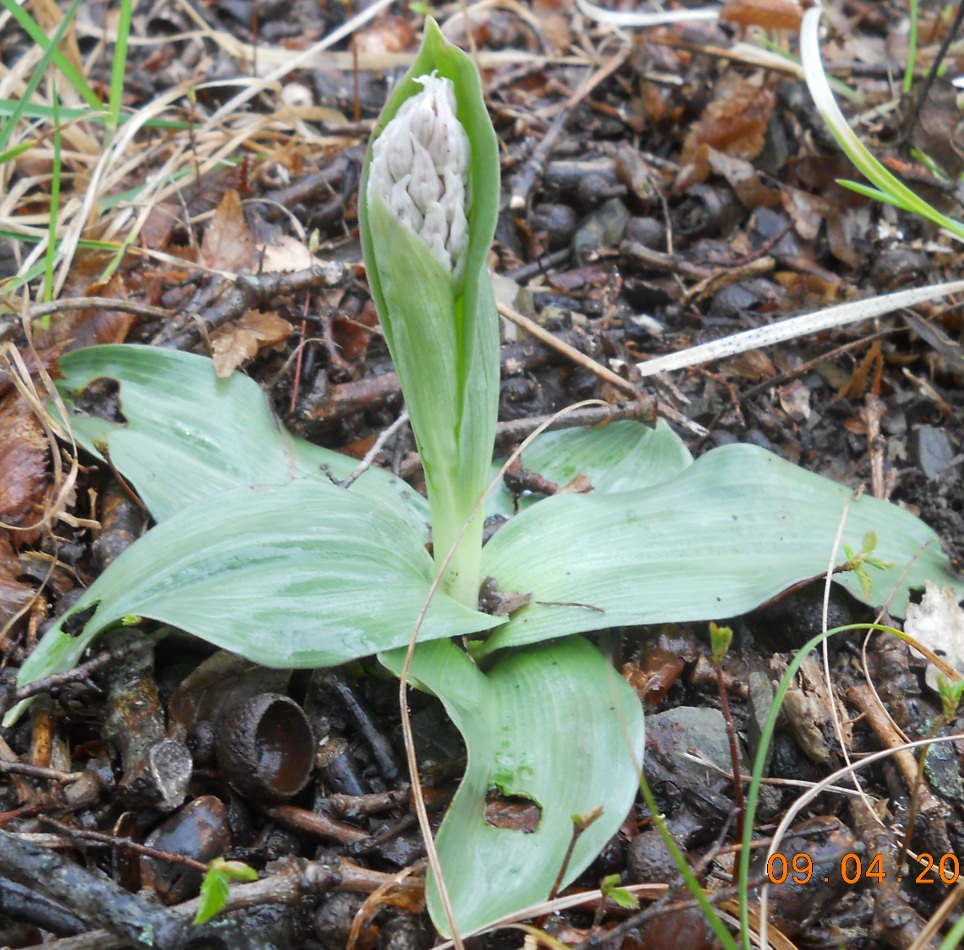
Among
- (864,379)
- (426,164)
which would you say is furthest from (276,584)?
(864,379)

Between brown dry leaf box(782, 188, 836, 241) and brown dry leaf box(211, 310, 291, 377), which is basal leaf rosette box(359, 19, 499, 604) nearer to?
brown dry leaf box(211, 310, 291, 377)

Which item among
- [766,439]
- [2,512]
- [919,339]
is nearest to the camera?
[2,512]

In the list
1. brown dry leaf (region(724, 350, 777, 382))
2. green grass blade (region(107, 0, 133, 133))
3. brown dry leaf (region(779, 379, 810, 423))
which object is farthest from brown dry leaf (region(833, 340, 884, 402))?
green grass blade (region(107, 0, 133, 133))

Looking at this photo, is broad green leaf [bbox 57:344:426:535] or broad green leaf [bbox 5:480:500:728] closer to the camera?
broad green leaf [bbox 5:480:500:728]

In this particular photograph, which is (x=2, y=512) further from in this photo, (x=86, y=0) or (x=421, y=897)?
(x=86, y=0)

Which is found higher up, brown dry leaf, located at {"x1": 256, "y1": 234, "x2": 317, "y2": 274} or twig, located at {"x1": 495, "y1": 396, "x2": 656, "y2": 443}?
brown dry leaf, located at {"x1": 256, "y1": 234, "x2": 317, "y2": 274}

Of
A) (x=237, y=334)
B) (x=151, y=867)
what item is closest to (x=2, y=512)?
(x=237, y=334)
